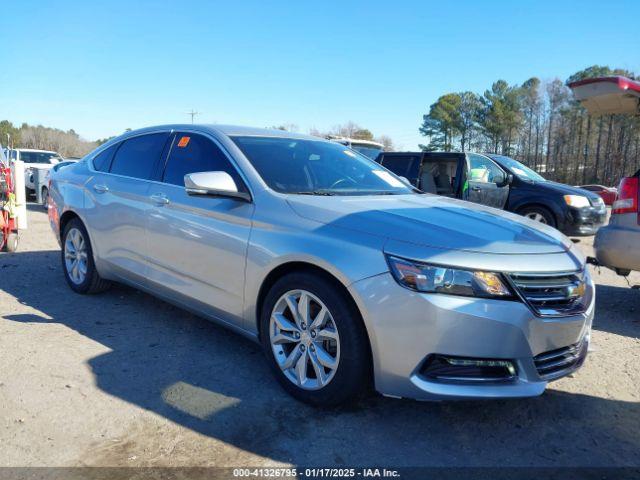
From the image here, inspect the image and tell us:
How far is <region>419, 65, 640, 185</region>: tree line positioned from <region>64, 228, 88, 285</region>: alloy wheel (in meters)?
57.2

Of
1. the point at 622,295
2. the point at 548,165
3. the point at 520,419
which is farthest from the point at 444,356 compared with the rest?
the point at 548,165

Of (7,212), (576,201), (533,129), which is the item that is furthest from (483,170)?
(533,129)

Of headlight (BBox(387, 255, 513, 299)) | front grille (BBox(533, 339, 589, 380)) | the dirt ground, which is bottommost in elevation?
the dirt ground

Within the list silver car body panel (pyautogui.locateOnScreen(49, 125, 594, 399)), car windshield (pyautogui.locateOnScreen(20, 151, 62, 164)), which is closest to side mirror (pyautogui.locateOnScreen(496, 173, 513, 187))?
silver car body panel (pyautogui.locateOnScreen(49, 125, 594, 399))

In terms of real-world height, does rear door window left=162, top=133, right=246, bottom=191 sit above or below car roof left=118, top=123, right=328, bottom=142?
below

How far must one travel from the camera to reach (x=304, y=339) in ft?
9.59

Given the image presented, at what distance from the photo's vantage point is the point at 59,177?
5426 millimetres

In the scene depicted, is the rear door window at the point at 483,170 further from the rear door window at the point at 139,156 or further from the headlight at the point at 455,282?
the headlight at the point at 455,282

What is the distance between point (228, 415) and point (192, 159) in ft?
6.42

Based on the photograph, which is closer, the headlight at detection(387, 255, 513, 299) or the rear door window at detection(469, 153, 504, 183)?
the headlight at detection(387, 255, 513, 299)

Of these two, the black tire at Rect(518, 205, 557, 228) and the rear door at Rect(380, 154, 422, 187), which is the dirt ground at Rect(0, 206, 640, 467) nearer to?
the black tire at Rect(518, 205, 557, 228)

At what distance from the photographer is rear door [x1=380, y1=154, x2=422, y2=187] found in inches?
399

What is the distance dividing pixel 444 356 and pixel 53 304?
12.7 ft

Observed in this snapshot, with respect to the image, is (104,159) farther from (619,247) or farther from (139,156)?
(619,247)
